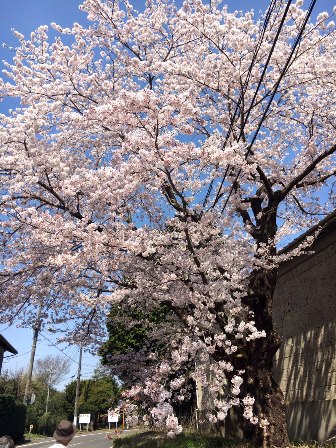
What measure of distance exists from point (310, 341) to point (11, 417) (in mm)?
24236

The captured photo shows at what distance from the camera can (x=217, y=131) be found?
429 inches

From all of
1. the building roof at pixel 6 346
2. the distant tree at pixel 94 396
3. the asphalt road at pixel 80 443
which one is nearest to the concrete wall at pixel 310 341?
the asphalt road at pixel 80 443

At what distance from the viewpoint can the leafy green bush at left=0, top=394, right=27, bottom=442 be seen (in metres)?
27.9

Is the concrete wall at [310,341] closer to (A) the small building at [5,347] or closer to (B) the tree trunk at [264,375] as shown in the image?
(B) the tree trunk at [264,375]

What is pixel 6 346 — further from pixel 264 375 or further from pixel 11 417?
pixel 264 375

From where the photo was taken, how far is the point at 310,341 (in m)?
10.4

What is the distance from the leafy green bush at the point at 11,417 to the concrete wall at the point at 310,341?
68.6 ft

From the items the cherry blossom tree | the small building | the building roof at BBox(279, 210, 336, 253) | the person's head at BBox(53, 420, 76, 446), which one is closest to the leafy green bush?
the small building

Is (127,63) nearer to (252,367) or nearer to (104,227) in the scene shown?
(104,227)

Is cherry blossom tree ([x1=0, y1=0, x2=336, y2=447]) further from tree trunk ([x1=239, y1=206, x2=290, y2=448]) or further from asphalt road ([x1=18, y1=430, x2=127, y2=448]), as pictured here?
asphalt road ([x1=18, y1=430, x2=127, y2=448])

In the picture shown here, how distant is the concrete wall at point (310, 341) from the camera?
31.1 feet

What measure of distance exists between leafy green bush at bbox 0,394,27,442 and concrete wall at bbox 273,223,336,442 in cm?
2090

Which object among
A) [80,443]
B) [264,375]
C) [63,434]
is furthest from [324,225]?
[80,443]

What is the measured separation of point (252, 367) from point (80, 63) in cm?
762
